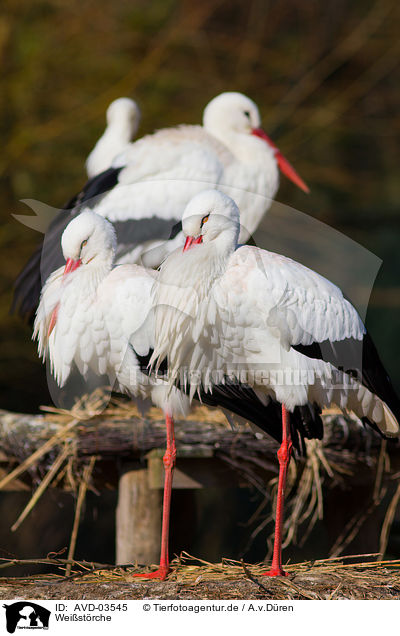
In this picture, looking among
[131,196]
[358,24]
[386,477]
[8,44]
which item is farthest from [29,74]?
[386,477]

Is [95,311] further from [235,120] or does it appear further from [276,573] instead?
[235,120]

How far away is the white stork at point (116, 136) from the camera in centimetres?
271

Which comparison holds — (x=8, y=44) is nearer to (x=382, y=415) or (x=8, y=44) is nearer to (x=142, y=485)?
(x=142, y=485)

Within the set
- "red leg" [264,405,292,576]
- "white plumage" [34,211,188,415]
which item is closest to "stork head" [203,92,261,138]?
"white plumage" [34,211,188,415]

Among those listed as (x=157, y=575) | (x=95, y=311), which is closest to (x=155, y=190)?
(x=95, y=311)

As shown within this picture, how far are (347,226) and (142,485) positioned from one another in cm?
193

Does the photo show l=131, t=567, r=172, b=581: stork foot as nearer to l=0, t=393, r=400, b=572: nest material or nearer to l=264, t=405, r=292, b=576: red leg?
l=264, t=405, r=292, b=576: red leg

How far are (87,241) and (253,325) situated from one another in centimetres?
33

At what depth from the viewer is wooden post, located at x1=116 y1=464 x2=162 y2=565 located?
2.11 metres

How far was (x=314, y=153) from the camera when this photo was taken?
12.2ft

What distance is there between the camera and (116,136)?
273cm
